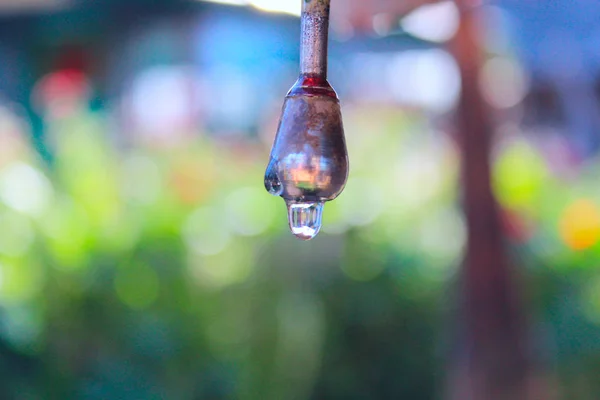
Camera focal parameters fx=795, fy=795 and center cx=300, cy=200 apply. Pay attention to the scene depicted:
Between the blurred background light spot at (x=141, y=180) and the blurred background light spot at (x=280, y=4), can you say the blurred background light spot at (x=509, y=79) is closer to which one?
the blurred background light spot at (x=141, y=180)

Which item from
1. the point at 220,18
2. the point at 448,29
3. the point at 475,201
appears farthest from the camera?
the point at 220,18

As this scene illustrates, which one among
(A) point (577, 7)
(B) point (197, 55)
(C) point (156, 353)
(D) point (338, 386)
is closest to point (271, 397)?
(D) point (338, 386)

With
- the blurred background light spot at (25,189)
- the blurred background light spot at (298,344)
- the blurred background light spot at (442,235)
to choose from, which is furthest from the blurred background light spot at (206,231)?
the blurred background light spot at (442,235)

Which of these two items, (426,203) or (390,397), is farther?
(426,203)

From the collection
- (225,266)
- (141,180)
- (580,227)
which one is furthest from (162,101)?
(580,227)

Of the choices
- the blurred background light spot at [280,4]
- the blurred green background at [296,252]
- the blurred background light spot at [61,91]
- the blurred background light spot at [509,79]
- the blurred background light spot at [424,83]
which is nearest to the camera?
the blurred background light spot at [280,4]

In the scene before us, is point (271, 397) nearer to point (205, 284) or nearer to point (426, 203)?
point (205, 284)

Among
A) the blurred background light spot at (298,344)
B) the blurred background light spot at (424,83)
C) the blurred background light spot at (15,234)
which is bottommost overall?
the blurred background light spot at (298,344)
